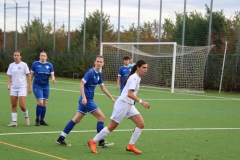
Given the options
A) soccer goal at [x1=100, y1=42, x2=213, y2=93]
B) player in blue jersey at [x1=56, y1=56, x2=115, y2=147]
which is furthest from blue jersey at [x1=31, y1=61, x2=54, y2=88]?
soccer goal at [x1=100, y1=42, x2=213, y2=93]

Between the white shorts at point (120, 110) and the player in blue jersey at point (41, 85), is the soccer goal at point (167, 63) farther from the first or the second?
the white shorts at point (120, 110)

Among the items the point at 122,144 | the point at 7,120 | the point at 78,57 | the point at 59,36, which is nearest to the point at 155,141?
the point at 122,144

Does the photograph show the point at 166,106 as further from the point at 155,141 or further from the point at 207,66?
the point at 207,66

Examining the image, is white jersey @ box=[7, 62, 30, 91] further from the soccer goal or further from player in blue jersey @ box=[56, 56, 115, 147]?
the soccer goal

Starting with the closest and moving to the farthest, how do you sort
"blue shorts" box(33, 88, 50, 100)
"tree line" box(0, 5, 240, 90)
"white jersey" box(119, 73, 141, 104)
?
1. "white jersey" box(119, 73, 141, 104)
2. "blue shorts" box(33, 88, 50, 100)
3. "tree line" box(0, 5, 240, 90)

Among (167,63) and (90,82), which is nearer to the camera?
(90,82)

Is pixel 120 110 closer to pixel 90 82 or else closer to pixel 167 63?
pixel 90 82

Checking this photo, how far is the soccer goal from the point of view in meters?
28.3

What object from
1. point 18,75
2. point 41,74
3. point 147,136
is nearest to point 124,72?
point 41,74

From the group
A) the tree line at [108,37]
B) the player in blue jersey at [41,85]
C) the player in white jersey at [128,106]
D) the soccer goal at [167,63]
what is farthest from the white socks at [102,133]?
the tree line at [108,37]

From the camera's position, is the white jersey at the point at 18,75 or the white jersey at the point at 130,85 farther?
the white jersey at the point at 18,75

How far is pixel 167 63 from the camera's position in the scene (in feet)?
99.9

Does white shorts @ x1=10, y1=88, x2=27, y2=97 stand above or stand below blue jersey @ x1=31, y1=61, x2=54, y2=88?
below

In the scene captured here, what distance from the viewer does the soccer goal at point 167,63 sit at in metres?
28.3
